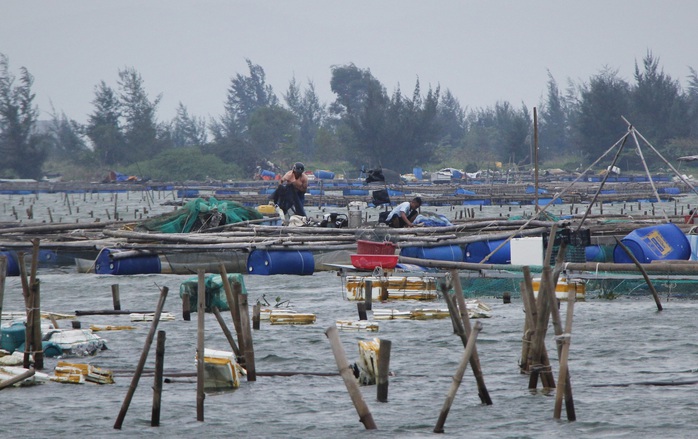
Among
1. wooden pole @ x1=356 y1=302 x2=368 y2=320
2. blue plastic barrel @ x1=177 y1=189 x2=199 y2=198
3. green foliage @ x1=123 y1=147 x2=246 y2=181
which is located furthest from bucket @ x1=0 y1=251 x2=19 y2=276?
green foliage @ x1=123 y1=147 x2=246 y2=181

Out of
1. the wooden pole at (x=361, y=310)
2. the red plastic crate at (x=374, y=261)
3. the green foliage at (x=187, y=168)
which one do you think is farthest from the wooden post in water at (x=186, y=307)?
the green foliage at (x=187, y=168)

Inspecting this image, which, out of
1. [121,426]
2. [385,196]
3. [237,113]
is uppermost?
[237,113]

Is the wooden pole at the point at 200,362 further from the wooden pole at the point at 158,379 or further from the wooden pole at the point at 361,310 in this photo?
the wooden pole at the point at 361,310

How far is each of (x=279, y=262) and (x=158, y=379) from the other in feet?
48.2

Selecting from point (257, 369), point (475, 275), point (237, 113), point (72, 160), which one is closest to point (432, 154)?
point (72, 160)

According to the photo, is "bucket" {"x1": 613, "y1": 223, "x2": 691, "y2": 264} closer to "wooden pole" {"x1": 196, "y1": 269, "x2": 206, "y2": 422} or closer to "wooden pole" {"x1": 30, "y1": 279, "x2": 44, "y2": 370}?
"wooden pole" {"x1": 30, "y1": 279, "x2": 44, "y2": 370}

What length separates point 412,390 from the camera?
1361 centimetres

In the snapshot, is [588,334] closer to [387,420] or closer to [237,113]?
[387,420]

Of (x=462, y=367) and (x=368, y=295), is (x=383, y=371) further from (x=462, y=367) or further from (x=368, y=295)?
(x=368, y=295)

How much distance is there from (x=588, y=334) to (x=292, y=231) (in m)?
11.6

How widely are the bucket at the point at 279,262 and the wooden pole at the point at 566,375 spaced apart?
48.0ft

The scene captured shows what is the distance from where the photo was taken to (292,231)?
27.8 m

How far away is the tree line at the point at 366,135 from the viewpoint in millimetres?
92812

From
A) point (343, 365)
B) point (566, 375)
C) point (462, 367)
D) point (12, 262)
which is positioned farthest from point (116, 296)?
point (566, 375)
